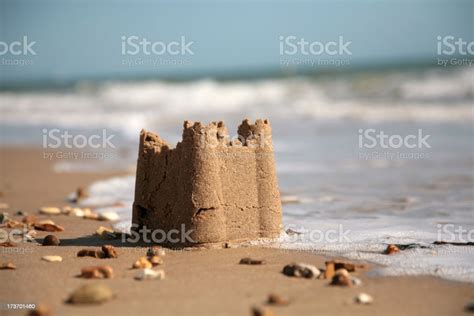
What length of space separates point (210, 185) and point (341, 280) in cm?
147

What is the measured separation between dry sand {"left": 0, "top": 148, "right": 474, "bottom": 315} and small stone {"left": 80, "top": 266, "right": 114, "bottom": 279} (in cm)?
7

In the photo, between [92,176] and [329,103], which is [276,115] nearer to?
[329,103]

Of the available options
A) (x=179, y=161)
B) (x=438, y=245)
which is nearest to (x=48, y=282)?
(x=179, y=161)

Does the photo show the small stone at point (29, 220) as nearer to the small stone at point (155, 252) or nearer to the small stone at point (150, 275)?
the small stone at point (155, 252)

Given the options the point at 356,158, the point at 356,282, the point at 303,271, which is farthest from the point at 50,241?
the point at 356,158

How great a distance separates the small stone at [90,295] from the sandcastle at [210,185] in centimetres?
144

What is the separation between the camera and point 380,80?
35812 millimetres

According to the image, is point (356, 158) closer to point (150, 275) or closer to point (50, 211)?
point (50, 211)

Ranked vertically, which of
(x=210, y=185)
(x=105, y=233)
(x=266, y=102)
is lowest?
(x=105, y=233)

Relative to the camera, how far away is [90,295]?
4.26 metres

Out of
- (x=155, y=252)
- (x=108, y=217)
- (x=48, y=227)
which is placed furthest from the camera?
(x=108, y=217)

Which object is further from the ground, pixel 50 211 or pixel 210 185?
pixel 210 185

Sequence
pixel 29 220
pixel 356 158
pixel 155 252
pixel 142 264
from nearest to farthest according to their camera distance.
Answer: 1. pixel 142 264
2. pixel 155 252
3. pixel 29 220
4. pixel 356 158

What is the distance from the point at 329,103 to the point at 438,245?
2220 cm
